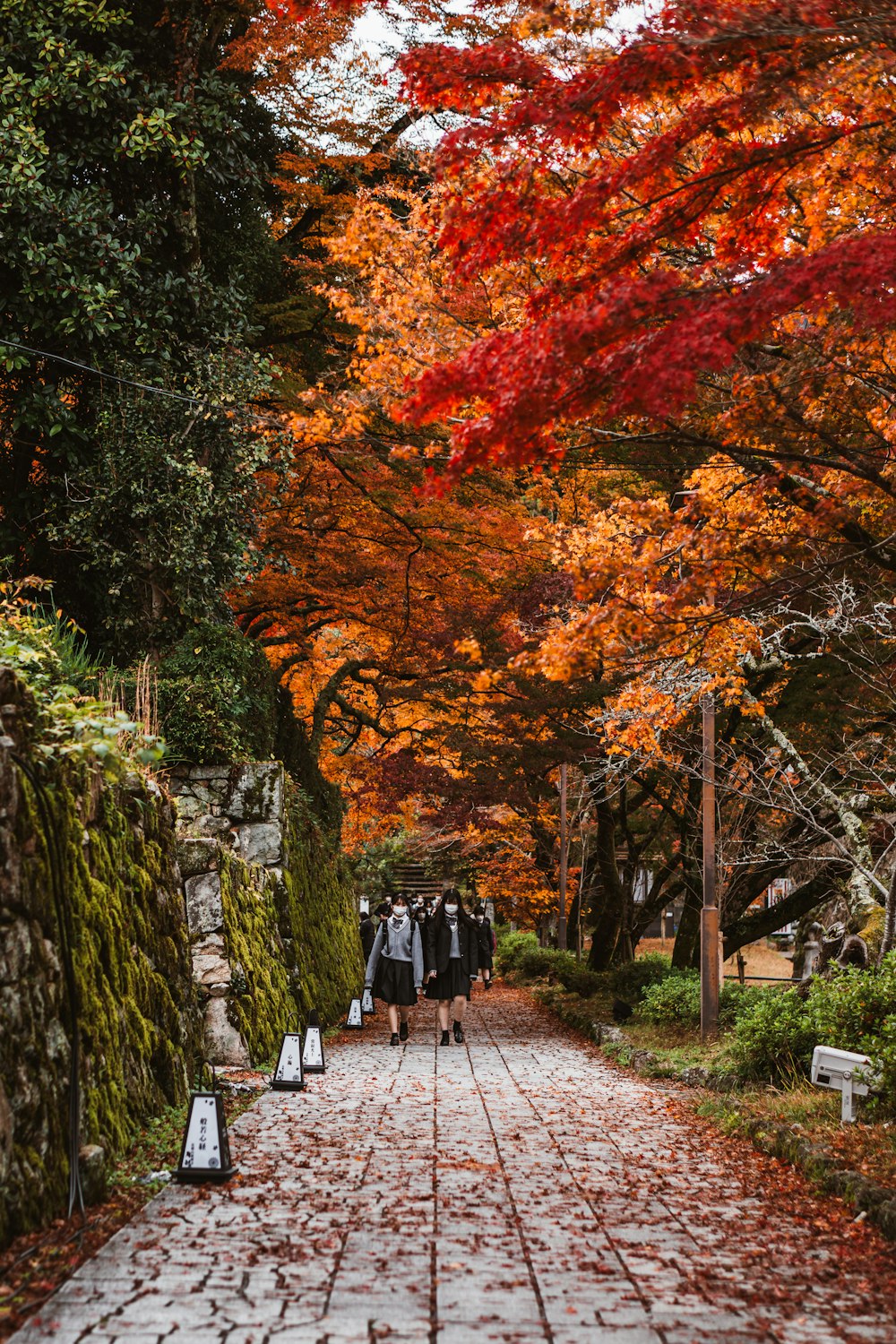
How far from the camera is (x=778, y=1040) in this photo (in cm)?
985

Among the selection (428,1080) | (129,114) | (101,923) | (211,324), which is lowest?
(428,1080)

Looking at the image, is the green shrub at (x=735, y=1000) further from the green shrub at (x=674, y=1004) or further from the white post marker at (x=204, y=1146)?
the white post marker at (x=204, y=1146)

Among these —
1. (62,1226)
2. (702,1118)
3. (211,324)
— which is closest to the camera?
(62,1226)

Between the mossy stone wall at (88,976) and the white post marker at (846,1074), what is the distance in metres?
4.44

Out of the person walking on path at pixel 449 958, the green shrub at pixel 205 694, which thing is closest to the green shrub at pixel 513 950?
the person walking on path at pixel 449 958

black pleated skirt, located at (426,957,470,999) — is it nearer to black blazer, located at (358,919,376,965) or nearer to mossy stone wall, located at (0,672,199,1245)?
mossy stone wall, located at (0,672,199,1245)

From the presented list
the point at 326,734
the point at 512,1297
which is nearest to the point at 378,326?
the point at 512,1297

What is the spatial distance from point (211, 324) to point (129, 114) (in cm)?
246

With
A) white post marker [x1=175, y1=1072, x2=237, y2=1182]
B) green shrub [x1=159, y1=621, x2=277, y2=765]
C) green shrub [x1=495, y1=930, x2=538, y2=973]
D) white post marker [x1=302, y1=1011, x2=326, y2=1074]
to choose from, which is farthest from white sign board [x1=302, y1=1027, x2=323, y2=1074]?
green shrub [x1=495, y1=930, x2=538, y2=973]

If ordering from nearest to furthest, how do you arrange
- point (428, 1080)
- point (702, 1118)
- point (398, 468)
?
1. point (702, 1118)
2. point (428, 1080)
3. point (398, 468)

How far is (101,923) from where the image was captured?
7113mm

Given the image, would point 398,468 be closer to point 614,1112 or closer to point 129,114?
point 129,114

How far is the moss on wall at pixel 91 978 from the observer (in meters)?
5.35

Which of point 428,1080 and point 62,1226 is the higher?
point 62,1226
